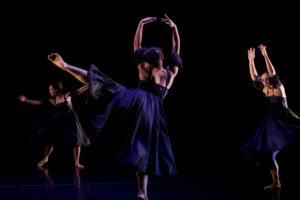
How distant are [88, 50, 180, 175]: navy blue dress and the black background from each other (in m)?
2.89

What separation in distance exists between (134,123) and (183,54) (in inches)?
161

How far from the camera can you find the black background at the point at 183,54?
6598 millimetres

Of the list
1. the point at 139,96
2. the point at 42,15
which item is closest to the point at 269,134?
the point at 139,96

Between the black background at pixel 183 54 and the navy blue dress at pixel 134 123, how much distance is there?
9.47ft

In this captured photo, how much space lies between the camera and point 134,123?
10.4ft

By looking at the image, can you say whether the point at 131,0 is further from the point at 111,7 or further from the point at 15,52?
the point at 15,52

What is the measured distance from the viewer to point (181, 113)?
7602 mm

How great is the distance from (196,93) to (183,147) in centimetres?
113

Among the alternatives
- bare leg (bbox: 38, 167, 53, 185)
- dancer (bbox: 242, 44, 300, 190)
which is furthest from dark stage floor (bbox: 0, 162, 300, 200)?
dancer (bbox: 242, 44, 300, 190)

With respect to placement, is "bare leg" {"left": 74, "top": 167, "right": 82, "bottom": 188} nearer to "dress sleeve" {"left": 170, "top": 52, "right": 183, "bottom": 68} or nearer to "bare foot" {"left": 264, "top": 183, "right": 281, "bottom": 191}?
"dress sleeve" {"left": 170, "top": 52, "right": 183, "bottom": 68}

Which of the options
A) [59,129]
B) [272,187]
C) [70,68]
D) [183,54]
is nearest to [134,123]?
[70,68]

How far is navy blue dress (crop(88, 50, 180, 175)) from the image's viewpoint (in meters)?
3.15

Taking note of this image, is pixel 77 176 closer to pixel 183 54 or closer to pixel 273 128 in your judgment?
pixel 273 128

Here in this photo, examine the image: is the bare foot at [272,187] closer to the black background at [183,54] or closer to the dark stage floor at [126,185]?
the dark stage floor at [126,185]
